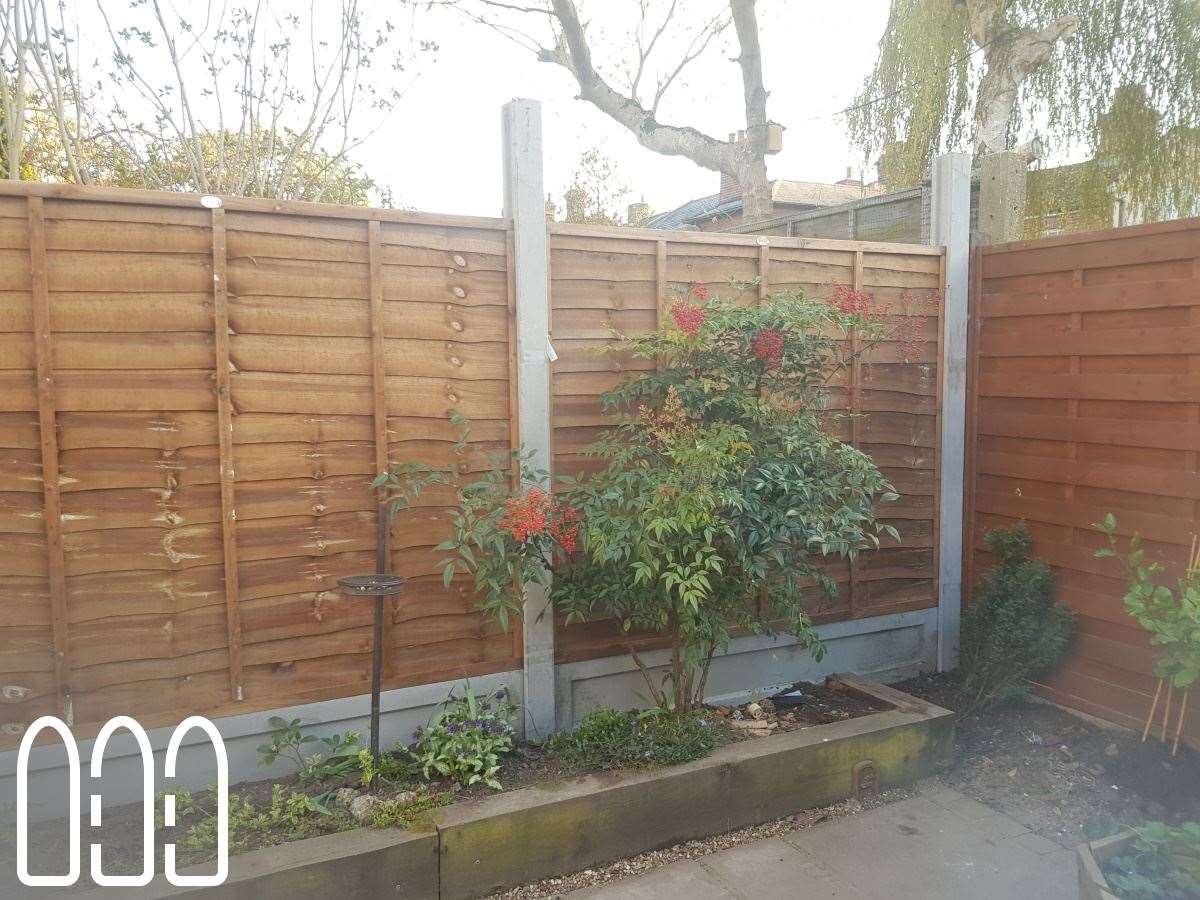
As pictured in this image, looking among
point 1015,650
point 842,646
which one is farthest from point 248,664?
point 1015,650

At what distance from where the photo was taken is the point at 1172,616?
3307 mm

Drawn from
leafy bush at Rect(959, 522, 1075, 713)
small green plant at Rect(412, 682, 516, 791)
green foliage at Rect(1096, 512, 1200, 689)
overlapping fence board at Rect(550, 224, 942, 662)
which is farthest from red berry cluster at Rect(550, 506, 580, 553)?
leafy bush at Rect(959, 522, 1075, 713)

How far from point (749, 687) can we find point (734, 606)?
82cm

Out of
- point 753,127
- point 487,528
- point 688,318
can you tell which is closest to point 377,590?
point 487,528

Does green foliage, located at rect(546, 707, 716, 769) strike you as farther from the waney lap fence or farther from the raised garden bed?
the waney lap fence

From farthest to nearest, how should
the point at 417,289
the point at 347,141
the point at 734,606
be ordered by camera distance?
the point at 347,141
the point at 734,606
the point at 417,289

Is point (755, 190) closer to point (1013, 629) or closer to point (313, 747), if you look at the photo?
point (1013, 629)

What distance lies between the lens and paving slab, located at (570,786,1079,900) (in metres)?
2.97

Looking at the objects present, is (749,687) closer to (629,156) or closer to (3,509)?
(3,509)

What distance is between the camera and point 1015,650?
14.2 ft

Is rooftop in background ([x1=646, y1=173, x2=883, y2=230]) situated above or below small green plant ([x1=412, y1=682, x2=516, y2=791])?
above

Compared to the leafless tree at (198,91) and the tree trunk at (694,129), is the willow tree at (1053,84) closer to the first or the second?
the tree trunk at (694,129)

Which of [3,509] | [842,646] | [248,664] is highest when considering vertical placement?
[3,509]

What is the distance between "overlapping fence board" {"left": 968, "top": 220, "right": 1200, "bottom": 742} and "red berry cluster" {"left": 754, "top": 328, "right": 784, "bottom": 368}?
1.71m
